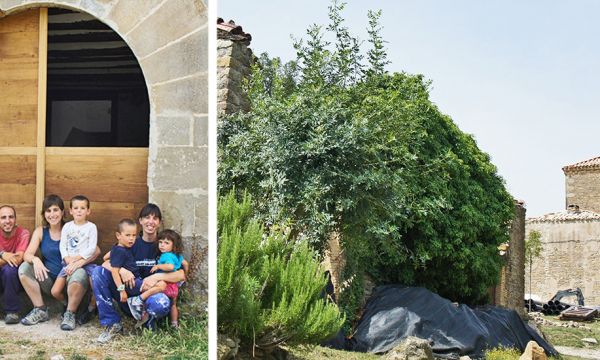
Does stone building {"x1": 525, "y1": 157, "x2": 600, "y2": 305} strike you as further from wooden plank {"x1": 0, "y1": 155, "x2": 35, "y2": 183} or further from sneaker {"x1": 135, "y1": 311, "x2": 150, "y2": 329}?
wooden plank {"x1": 0, "y1": 155, "x2": 35, "y2": 183}

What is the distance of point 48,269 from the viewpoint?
323cm

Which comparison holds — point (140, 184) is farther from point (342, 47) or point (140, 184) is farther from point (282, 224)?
point (342, 47)

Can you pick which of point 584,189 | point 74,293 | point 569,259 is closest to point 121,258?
point 74,293

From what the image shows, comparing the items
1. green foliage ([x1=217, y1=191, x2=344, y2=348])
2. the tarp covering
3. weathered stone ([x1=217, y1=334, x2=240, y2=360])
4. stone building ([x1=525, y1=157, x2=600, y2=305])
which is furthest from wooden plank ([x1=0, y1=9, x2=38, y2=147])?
stone building ([x1=525, y1=157, x2=600, y2=305])

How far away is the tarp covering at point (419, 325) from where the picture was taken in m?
6.68

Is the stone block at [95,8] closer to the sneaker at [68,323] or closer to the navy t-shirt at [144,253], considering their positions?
the navy t-shirt at [144,253]

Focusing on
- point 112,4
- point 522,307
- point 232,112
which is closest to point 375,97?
point 232,112

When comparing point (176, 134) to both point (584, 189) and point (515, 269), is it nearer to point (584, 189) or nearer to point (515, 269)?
point (515, 269)

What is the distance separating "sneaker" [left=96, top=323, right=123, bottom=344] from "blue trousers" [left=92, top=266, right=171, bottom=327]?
0.02 m

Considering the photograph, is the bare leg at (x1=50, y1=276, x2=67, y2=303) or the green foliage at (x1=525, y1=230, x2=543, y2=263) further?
the green foliage at (x1=525, y1=230, x2=543, y2=263)

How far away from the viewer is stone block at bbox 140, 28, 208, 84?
318 cm

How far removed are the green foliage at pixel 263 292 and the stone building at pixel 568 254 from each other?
1383 cm

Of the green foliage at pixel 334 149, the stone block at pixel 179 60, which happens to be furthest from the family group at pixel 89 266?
the green foliage at pixel 334 149

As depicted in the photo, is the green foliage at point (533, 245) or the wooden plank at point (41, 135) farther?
the green foliage at point (533, 245)
